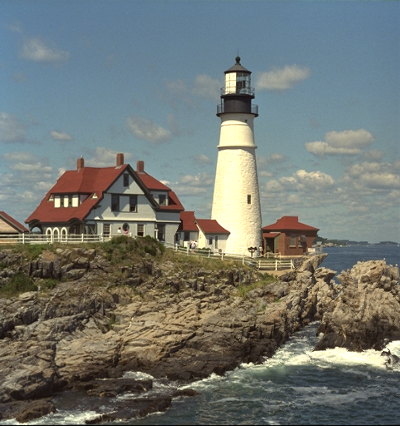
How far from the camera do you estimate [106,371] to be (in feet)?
106

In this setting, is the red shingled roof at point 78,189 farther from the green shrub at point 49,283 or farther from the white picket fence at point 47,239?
the green shrub at point 49,283

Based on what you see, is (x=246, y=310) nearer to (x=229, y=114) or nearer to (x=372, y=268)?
(x=372, y=268)

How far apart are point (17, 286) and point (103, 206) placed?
12.5 metres

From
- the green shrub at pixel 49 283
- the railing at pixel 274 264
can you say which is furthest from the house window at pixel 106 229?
the railing at pixel 274 264

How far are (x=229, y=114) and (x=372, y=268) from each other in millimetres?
19553

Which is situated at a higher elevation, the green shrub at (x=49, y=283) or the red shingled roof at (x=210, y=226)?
the red shingled roof at (x=210, y=226)

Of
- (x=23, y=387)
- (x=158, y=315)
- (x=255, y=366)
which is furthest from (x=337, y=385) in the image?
(x=23, y=387)

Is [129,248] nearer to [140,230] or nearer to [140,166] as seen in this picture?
[140,230]

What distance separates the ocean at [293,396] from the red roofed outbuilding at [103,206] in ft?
59.2

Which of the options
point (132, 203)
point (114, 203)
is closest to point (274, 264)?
point (132, 203)

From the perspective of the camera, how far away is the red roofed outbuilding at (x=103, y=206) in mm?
48812

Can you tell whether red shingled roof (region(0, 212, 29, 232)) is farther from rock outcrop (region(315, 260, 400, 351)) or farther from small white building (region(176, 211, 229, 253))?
rock outcrop (region(315, 260, 400, 351))

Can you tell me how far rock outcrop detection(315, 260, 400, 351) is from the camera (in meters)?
38.9

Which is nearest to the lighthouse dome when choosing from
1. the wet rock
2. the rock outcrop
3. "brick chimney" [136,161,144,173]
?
"brick chimney" [136,161,144,173]
